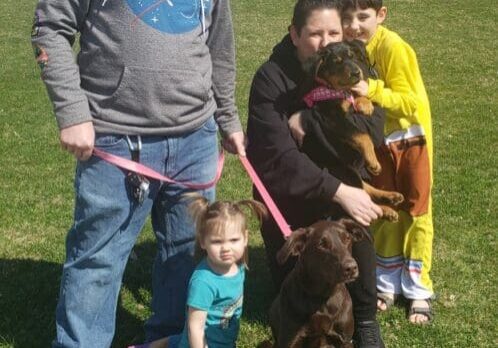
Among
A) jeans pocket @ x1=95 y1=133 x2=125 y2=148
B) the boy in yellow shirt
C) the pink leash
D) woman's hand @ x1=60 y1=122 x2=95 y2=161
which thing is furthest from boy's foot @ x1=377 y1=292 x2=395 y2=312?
woman's hand @ x1=60 y1=122 x2=95 y2=161

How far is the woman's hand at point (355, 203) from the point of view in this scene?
12.6ft

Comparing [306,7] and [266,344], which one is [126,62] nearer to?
[306,7]

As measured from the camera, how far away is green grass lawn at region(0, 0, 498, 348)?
4633 mm

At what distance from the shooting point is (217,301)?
3.74 metres

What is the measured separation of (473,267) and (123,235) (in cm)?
293

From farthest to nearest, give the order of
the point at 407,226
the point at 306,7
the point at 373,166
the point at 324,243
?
the point at 407,226
the point at 373,166
the point at 306,7
the point at 324,243

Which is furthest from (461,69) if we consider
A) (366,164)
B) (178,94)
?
(178,94)

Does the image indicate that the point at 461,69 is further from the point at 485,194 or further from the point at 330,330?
the point at 330,330

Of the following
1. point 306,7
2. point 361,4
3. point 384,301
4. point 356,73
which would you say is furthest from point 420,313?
point 306,7

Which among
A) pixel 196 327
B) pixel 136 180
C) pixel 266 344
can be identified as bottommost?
pixel 266 344

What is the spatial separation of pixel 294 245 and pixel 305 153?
2.10 ft

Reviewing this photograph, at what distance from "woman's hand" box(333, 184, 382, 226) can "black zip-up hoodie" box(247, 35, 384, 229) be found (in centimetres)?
4

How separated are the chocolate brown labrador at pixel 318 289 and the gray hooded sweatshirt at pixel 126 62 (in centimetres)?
82

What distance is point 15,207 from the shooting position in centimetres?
662
